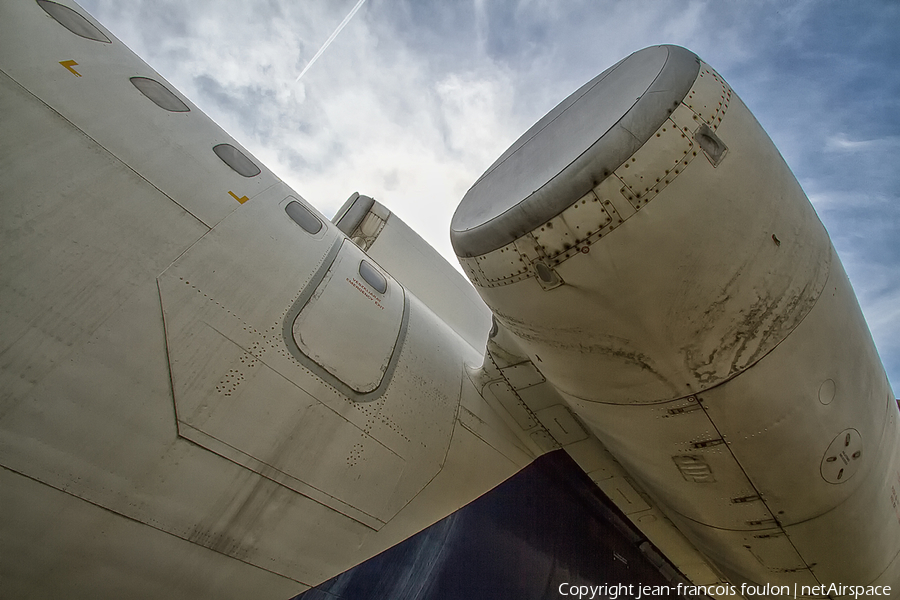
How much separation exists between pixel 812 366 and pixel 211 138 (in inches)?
183

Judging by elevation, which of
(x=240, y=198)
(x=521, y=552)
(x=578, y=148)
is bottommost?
(x=521, y=552)

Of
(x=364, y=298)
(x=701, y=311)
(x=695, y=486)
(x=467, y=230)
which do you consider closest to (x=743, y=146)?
(x=701, y=311)

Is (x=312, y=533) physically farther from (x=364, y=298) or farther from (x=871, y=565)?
(x=871, y=565)

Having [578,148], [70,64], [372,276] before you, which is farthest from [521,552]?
[70,64]

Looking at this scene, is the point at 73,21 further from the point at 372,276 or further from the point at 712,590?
the point at 712,590

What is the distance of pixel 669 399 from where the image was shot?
9.87ft

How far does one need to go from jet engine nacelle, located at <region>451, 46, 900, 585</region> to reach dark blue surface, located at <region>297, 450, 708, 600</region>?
1943mm

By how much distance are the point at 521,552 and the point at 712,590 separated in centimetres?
325

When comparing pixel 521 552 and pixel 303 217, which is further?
pixel 521 552

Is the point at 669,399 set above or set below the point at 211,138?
below

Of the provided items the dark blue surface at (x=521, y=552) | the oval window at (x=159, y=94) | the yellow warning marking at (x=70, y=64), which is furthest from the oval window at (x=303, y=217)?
the dark blue surface at (x=521, y=552)

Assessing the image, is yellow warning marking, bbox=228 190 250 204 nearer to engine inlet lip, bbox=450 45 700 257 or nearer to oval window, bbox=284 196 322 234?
oval window, bbox=284 196 322 234

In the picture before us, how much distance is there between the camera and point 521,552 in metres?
4.97

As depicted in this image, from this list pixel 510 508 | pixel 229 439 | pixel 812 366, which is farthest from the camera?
pixel 510 508
